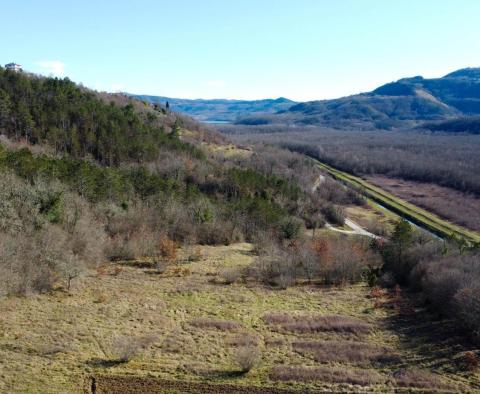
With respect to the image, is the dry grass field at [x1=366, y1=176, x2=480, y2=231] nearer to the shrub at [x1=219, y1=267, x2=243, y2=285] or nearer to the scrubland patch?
the shrub at [x1=219, y1=267, x2=243, y2=285]

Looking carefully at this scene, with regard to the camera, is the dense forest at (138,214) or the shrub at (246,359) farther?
the dense forest at (138,214)

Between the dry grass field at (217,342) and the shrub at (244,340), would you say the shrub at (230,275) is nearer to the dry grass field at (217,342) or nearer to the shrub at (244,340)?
the dry grass field at (217,342)

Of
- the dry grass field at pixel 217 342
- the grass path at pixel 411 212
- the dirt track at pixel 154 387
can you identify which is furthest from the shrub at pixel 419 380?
the grass path at pixel 411 212

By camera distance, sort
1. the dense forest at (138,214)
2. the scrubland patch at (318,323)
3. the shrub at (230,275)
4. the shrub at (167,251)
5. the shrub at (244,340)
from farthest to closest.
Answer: the shrub at (167,251) < the shrub at (230,275) < the dense forest at (138,214) < the scrubland patch at (318,323) < the shrub at (244,340)

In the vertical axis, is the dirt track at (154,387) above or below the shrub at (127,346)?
below

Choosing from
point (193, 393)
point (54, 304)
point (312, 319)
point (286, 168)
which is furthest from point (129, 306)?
point (286, 168)

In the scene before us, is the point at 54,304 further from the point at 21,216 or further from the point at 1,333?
the point at 21,216

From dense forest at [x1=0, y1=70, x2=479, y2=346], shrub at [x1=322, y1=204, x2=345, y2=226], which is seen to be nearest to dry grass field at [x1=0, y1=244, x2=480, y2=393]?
dense forest at [x1=0, y1=70, x2=479, y2=346]
